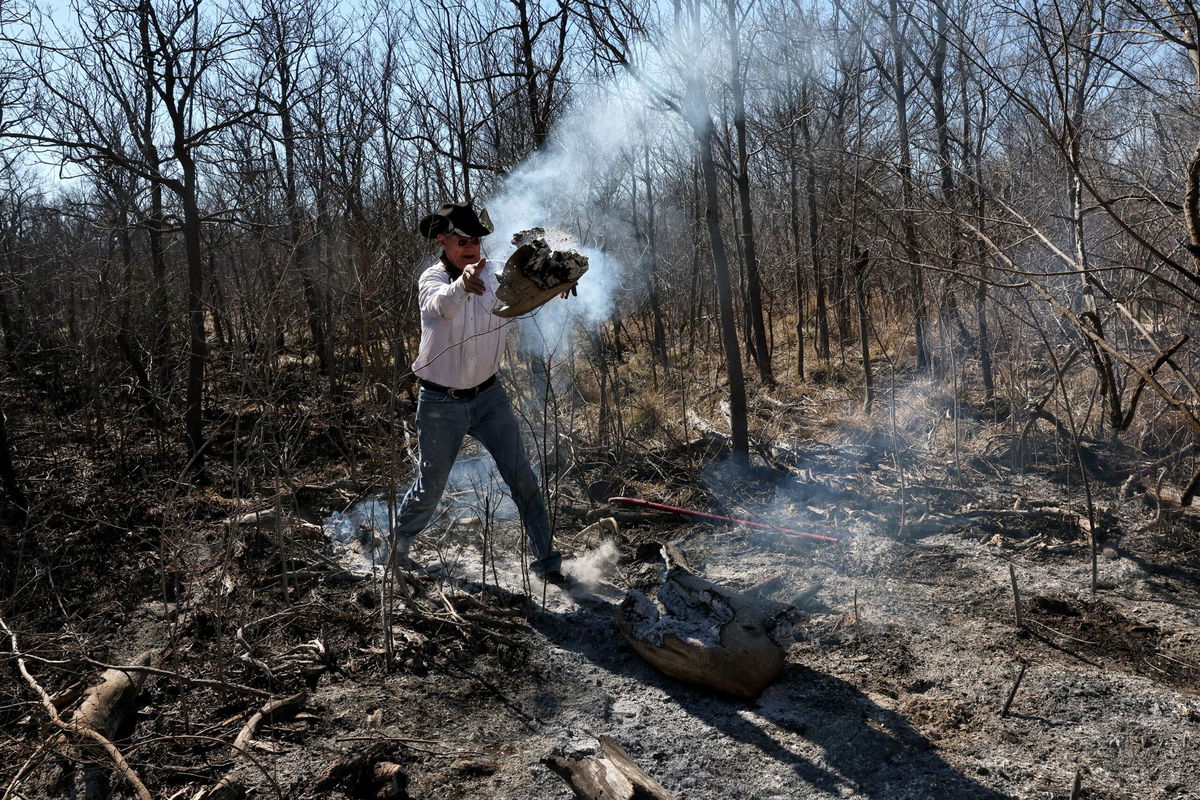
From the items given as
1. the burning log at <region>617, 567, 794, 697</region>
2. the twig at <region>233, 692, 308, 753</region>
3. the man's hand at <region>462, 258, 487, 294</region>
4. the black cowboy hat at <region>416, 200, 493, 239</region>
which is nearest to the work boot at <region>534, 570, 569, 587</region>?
the burning log at <region>617, 567, 794, 697</region>

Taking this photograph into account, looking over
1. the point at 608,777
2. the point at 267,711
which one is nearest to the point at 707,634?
the point at 608,777

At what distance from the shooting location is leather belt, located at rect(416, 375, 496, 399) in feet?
12.8

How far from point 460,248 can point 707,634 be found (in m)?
2.03

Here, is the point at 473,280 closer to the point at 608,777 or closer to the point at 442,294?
the point at 442,294

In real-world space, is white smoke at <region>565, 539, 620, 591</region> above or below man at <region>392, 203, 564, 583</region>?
below

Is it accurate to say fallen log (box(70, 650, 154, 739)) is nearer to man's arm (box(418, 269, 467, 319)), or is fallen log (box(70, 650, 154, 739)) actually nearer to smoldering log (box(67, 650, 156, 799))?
smoldering log (box(67, 650, 156, 799))

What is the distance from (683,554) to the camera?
4.54 meters

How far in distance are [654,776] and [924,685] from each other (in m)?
1.11

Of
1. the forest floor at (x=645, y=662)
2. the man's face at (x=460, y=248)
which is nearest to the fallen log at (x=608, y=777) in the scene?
the forest floor at (x=645, y=662)

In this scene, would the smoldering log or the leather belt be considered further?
the leather belt

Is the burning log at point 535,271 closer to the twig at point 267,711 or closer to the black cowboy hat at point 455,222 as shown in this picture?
the black cowboy hat at point 455,222

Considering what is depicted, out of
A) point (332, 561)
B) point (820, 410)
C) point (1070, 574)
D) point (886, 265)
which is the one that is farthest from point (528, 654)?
point (886, 265)

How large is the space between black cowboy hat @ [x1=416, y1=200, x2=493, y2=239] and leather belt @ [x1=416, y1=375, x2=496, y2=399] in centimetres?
69

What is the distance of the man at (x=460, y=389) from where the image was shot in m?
3.78
